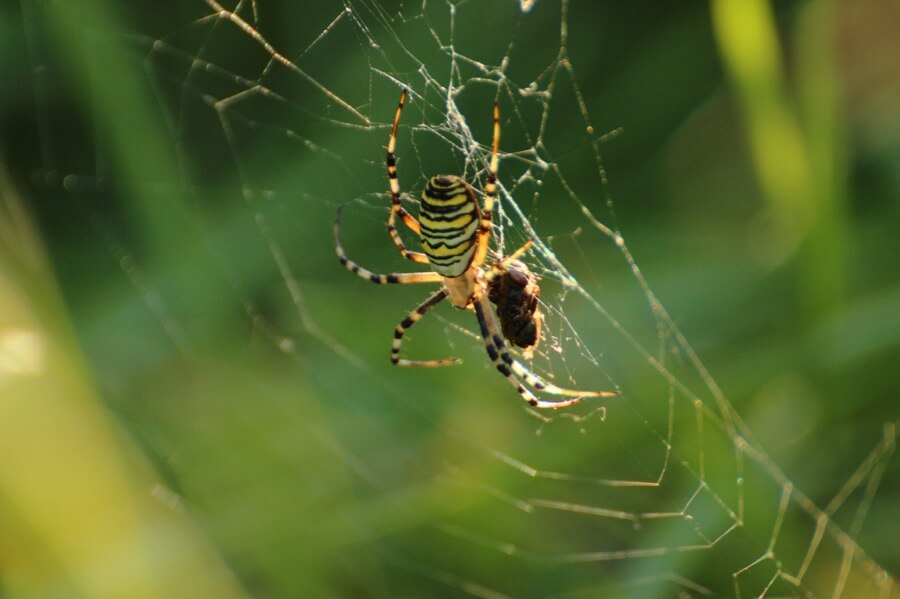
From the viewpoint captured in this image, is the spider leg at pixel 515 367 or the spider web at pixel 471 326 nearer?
the spider web at pixel 471 326

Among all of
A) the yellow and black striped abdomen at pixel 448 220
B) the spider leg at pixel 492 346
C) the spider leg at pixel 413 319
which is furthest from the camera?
the spider leg at pixel 413 319

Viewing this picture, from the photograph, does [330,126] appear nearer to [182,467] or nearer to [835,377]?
[182,467]

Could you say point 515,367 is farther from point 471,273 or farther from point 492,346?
point 471,273

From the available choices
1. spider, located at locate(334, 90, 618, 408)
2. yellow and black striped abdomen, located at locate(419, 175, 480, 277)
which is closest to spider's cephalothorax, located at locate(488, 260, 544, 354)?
spider, located at locate(334, 90, 618, 408)

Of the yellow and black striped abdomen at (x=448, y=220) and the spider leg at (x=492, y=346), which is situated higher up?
the yellow and black striped abdomen at (x=448, y=220)

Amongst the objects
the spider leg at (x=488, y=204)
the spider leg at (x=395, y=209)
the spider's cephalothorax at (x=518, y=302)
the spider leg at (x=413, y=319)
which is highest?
the spider leg at (x=395, y=209)

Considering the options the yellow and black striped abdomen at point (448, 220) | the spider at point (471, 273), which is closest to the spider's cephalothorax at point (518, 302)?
the spider at point (471, 273)

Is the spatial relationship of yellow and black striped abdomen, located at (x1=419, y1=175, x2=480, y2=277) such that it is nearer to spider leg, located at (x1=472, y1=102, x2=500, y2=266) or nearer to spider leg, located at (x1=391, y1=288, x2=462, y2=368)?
spider leg, located at (x1=472, y1=102, x2=500, y2=266)

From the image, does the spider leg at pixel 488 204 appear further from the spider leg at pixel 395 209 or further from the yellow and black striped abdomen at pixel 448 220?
the spider leg at pixel 395 209
